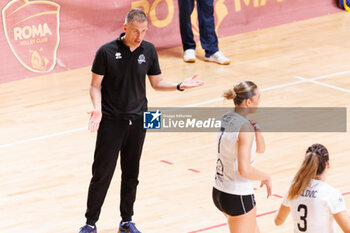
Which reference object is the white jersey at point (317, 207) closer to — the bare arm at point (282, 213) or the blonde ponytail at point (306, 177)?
the blonde ponytail at point (306, 177)

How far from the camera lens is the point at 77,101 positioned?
1116 centimetres

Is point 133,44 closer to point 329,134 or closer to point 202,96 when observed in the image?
point 329,134

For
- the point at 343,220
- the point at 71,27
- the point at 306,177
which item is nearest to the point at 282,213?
the point at 306,177

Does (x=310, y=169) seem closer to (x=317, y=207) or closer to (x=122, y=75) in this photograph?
(x=317, y=207)

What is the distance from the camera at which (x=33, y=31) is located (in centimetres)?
1220

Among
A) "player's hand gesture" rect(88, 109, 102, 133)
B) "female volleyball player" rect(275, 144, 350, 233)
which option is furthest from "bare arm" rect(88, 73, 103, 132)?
"female volleyball player" rect(275, 144, 350, 233)

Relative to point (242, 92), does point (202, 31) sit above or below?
below

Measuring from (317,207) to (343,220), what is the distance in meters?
0.19

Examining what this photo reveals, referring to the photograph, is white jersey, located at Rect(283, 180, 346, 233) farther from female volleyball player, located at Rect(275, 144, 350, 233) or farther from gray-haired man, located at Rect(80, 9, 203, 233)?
gray-haired man, located at Rect(80, 9, 203, 233)

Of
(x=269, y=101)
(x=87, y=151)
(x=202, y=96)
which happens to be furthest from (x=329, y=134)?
(x=87, y=151)

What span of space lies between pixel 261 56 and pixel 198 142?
378 cm

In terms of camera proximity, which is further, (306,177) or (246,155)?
(246,155)

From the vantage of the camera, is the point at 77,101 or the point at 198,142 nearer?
the point at 198,142

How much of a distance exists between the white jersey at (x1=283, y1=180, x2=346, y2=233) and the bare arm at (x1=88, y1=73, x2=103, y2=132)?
202 centimetres
